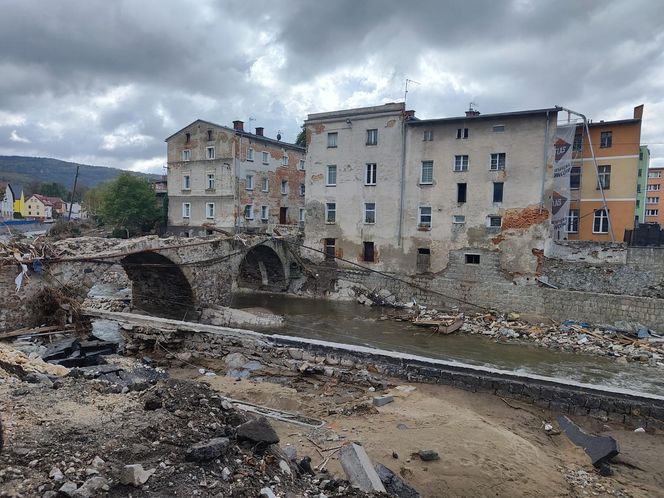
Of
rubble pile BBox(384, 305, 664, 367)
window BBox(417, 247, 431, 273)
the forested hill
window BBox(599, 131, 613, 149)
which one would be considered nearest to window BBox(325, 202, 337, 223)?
window BBox(417, 247, 431, 273)

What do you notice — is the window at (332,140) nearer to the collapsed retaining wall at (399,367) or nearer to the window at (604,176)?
the window at (604,176)

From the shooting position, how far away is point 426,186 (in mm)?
22062

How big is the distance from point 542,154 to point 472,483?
1741 cm

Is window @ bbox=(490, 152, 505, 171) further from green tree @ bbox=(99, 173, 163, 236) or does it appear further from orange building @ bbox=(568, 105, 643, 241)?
green tree @ bbox=(99, 173, 163, 236)

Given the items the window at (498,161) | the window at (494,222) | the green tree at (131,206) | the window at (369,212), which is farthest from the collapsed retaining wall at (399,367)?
the green tree at (131,206)

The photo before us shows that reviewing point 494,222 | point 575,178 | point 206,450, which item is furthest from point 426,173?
point 206,450

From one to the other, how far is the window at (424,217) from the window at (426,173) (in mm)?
A: 1317

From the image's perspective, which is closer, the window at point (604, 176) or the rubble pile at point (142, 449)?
the rubble pile at point (142, 449)

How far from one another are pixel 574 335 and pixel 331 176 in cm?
1433

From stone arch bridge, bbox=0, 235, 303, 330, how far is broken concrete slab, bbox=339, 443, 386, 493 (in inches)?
370

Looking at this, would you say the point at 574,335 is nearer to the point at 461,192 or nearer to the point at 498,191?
the point at 498,191

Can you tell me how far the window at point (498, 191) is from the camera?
66.9 ft

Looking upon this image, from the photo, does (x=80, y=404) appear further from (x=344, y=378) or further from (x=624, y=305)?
(x=624, y=305)

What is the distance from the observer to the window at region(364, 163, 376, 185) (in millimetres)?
23353
